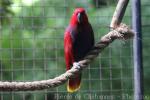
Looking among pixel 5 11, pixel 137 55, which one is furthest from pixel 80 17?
pixel 5 11

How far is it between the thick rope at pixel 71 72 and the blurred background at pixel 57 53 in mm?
733

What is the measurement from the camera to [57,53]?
2664mm

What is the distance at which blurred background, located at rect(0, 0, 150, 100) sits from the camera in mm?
2574

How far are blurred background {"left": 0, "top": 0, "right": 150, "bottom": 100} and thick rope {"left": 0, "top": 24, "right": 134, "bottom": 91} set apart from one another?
73 cm

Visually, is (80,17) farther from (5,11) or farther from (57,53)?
(5,11)

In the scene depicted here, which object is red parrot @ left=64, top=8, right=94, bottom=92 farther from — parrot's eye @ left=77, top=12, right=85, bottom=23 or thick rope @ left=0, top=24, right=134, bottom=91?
thick rope @ left=0, top=24, right=134, bottom=91

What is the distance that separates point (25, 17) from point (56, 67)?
0.29 m

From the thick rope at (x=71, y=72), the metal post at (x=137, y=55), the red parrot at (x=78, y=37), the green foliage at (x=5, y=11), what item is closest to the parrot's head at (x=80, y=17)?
the red parrot at (x=78, y=37)

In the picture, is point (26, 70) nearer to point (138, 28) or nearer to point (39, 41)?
point (39, 41)

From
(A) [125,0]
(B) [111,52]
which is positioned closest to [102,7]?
(B) [111,52]

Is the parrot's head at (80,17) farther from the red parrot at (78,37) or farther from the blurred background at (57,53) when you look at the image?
the blurred background at (57,53)

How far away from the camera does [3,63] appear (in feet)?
8.68

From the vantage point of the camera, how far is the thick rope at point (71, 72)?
1.65 meters

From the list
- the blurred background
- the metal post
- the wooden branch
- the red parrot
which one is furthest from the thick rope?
the blurred background
